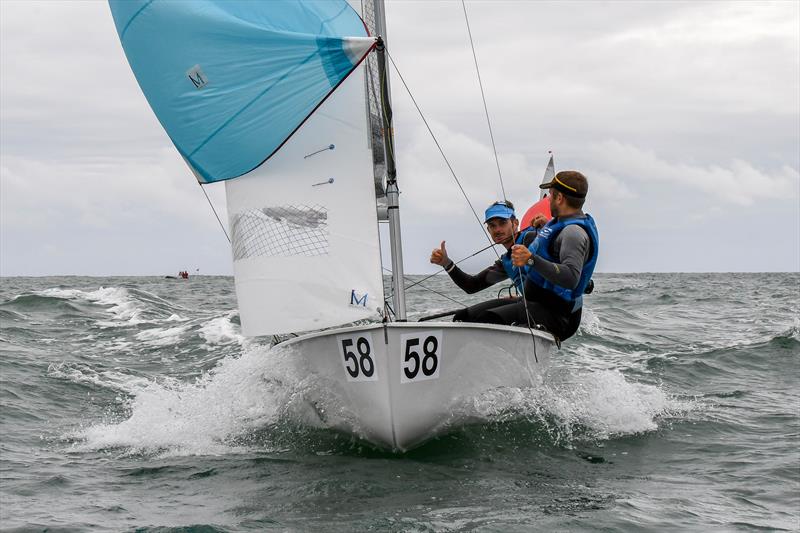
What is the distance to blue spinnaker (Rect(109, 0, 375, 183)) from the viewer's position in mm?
5531

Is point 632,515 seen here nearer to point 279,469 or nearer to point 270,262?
point 279,469

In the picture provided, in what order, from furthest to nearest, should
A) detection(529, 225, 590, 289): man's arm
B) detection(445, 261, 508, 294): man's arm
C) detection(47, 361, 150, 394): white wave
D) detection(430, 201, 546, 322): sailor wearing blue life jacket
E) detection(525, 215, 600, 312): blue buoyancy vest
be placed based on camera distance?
1. detection(47, 361, 150, 394): white wave
2. detection(445, 261, 508, 294): man's arm
3. detection(430, 201, 546, 322): sailor wearing blue life jacket
4. detection(525, 215, 600, 312): blue buoyancy vest
5. detection(529, 225, 590, 289): man's arm

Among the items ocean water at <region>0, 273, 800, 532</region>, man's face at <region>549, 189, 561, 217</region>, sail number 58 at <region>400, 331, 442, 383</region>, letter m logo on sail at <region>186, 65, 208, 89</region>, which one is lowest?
ocean water at <region>0, 273, 800, 532</region>

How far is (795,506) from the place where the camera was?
461 cm

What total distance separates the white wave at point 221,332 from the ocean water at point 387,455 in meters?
1.65

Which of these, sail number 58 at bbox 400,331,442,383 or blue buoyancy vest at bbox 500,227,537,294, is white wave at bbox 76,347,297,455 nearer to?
sail number 58 at bbox 400,331,442,383

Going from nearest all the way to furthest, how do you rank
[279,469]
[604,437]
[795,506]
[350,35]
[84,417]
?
[795,506], [279,469], [350,35], [604,437], [84,417]

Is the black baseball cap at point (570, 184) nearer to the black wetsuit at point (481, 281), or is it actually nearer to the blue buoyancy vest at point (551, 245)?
the blue buoyancy vest at point (551, 245)

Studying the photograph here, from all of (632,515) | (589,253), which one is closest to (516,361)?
(589,253)

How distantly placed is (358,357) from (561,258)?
55.3 inches

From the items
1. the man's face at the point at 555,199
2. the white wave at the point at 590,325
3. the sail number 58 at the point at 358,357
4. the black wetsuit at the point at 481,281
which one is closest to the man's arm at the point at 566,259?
the man's face at the point at 555,199

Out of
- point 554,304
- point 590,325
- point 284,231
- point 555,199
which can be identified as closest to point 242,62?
point 284,231

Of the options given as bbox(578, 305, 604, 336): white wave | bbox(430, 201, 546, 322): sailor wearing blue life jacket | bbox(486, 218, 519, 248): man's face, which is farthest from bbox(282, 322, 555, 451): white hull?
bbox(578, 305, 604, 336): white wave

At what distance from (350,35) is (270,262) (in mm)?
1497
